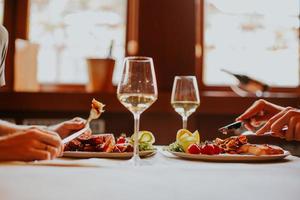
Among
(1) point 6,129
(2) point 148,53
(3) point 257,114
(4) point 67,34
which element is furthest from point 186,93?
(4) point 67,34

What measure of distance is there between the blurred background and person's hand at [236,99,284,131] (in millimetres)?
1026

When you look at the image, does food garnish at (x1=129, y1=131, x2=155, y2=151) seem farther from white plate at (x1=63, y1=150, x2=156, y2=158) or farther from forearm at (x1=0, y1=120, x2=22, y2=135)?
forearm at (x1=0, y1=120, x2=22, y2=135)

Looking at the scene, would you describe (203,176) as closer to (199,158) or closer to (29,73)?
(199,158)

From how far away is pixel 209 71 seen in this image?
2.98m

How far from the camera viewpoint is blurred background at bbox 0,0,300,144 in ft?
8.73

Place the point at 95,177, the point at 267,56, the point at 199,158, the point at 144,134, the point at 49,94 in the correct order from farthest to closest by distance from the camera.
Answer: the point at 267,56
the point at 49,94
the point at 144,134
the point at 199,158
the point at 95,177

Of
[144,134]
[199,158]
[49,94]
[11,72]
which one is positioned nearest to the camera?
[199,158]

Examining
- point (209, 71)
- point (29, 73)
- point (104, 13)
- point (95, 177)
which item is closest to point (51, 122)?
point (29, 73)

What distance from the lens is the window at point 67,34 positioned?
296cm

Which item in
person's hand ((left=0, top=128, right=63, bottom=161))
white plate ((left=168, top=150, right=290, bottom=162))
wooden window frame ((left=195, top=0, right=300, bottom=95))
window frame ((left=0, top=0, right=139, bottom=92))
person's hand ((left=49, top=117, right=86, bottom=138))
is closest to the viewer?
person's hand ((left=0, top=128, right=63, bottom=161))

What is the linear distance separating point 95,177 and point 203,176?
0.22 m

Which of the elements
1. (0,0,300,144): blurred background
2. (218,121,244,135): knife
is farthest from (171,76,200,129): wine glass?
(0,0,300,144): blurred background

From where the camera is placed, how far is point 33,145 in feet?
3.07

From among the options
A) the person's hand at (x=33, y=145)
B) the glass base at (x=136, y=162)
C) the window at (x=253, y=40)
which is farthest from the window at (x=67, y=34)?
the person's hand at (x=33, y=145)
